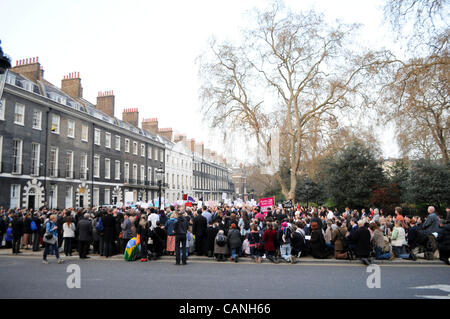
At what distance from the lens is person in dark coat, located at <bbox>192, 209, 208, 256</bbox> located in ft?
42.8

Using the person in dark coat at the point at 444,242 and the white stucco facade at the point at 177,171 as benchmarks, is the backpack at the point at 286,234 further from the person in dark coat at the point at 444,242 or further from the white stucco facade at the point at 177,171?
the white stucco facade at the point at 177,171

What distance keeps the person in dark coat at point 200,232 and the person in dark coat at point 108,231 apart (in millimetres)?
3273

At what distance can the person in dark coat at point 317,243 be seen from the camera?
12.3 meters

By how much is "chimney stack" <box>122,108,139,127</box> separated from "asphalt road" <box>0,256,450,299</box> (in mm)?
40047

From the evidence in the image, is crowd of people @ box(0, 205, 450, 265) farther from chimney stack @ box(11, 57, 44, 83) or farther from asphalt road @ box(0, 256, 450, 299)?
chimney stack @ box(11, 57, 44, 83)

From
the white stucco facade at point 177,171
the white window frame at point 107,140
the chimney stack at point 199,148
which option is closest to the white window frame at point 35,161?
the white window frame at point 107,140

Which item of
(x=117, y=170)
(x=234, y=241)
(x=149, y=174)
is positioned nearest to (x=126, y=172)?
(x=117, y=170)

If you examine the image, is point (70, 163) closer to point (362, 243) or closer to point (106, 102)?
point (106, 102)

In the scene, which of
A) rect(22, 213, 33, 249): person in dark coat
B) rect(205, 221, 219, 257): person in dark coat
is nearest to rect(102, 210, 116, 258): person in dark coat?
rect(205, 221, 219, 257): person in dark coat

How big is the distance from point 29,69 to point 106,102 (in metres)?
12.2

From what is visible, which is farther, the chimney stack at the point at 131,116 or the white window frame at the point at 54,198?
the chimney stack at the point at 131,116

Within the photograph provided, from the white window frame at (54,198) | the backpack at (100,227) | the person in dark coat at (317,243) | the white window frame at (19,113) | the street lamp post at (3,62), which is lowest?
the person in dark coat at (317,243)

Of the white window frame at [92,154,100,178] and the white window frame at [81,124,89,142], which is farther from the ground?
the white window frame at [81,124,89,142]
